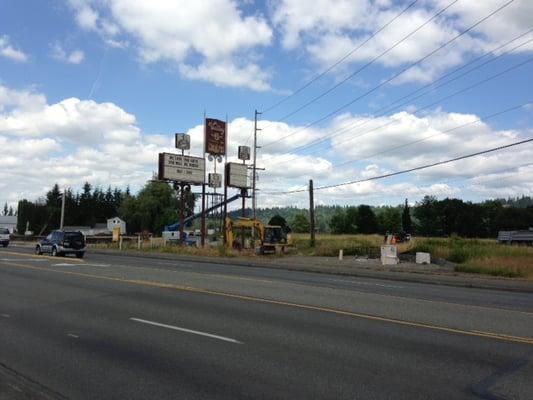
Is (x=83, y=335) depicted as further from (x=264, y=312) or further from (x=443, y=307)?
(x=443, y=307)

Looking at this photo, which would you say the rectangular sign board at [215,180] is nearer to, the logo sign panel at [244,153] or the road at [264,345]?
the logo sign panel at [244,153]

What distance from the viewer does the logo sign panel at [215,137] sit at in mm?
56000

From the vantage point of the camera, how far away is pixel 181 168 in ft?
181

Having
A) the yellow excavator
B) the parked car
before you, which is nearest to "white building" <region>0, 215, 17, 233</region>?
the parked car

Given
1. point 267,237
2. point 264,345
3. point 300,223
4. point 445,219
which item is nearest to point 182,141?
point 267,237

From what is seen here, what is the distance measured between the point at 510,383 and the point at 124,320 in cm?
677

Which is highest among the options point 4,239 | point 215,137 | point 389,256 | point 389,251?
point 215,137

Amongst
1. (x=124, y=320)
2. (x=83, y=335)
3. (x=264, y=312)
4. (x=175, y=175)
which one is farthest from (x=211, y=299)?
(x=175, y=175)

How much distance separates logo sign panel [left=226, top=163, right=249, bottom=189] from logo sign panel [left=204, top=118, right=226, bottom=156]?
1.82m

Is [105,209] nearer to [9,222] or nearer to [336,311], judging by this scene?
[9,222]

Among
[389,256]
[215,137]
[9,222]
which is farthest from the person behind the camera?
[9,222]

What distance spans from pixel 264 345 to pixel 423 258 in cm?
2625

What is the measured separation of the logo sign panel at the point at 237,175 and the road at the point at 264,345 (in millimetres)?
41853

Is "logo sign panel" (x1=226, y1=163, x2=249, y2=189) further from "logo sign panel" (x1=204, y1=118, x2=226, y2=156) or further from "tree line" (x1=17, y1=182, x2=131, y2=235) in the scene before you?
"tree line" (x1=17, y1=182, x2=131, y2=235)
